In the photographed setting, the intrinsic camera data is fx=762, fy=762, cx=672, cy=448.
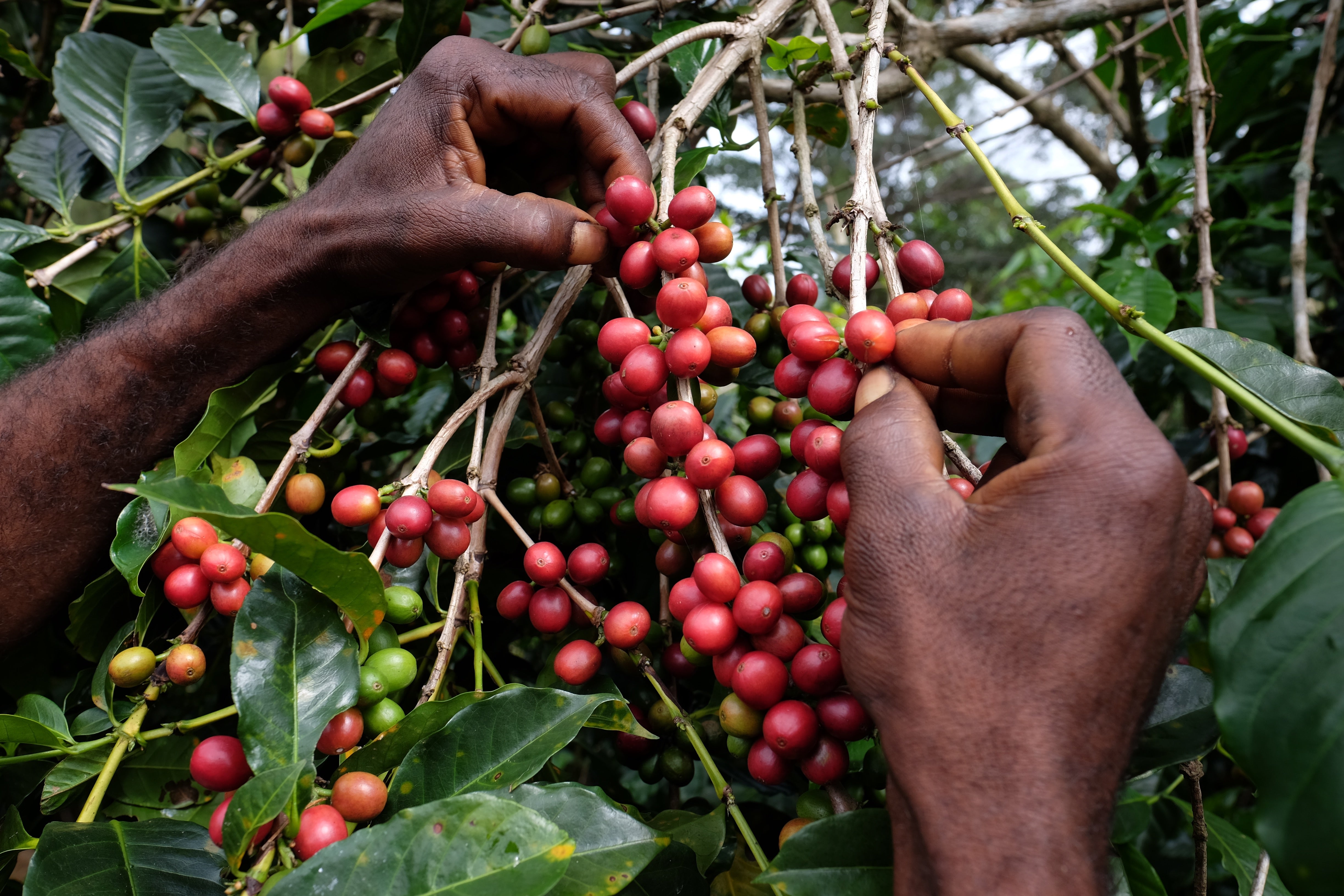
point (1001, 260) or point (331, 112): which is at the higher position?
point (331, 112)

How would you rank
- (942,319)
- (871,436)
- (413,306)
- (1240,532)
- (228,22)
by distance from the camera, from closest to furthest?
1. (871,436)
2. (942,319)
3. (413,306)
4. (1240,532)
5. (228,22)

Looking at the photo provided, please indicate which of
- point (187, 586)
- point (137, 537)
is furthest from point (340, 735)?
point (137, 537)

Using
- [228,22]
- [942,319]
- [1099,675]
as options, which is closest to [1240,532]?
[942,319]

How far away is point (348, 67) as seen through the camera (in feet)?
6.14

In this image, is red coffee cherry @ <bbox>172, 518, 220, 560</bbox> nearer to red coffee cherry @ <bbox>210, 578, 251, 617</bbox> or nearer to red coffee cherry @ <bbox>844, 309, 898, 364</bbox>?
red coffee cherry @ <bbox>210, 578, 251, 617</bbox>

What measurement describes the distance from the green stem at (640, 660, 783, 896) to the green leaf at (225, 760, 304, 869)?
0.50 meters

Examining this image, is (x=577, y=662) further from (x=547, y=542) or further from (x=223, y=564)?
(x=223, y=564)

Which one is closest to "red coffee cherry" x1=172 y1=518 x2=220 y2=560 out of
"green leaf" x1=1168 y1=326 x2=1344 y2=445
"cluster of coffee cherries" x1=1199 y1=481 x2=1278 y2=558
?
"green leaf" x1=1168 y1=326 x2=1344 y2=445

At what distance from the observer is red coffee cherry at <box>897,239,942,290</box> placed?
1.14 meters

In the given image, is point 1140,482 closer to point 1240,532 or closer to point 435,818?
point 435,818

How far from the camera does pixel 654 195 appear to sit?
122cm

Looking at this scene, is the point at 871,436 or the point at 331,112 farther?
the point at 331,112

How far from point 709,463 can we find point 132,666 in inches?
35.0

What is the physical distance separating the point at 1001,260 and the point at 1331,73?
925 cm
